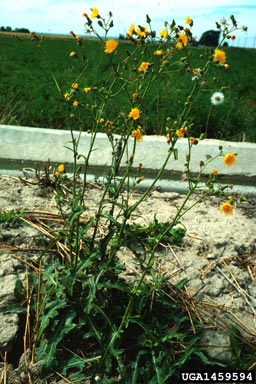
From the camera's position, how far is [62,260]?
2.11m

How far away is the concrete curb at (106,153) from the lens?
3.49m

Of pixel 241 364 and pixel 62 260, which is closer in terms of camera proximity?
pixel 241 364

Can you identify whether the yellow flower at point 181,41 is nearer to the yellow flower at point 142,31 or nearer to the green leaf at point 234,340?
the yellow flower at point 142,31

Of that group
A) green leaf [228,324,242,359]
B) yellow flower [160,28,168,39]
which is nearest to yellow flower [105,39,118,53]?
yellow flower [160,28,168,39]

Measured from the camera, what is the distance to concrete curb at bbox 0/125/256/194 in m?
3.49

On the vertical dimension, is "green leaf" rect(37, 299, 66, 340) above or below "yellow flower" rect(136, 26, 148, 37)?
below

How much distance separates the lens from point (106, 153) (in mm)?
3506

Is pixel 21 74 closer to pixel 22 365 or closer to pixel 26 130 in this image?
pixel 26 130

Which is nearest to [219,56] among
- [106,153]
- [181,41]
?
[181,41]

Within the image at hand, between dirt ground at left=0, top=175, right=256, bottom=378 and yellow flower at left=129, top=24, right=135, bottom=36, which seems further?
dirt ground at left=0, top=175, right=256, bottom=378

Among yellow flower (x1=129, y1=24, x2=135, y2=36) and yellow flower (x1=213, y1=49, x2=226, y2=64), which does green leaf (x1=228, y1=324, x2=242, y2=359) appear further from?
yellow flower (x1=129, y1=24, x2=135, y2=36)

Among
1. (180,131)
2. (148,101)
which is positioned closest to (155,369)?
(180,131)

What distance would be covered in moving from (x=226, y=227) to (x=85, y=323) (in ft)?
4.40

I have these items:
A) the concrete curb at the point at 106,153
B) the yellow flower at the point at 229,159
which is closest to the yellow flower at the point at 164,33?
the yellow flower at the point at 229,159
